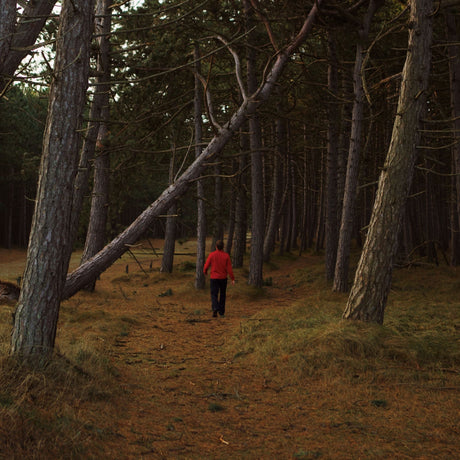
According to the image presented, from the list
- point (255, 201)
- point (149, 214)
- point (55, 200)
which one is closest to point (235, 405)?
point (149, 214)

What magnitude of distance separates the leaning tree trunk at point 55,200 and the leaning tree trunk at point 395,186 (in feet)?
16.9

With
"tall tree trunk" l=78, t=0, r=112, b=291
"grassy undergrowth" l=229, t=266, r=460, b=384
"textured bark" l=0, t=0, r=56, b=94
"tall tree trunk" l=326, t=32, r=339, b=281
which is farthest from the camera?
"tall tree trunk" l=326, t=32, r=339, b=281

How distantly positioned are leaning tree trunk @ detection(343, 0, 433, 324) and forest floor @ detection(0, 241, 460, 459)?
156 centimetres

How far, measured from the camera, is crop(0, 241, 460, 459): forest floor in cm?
451

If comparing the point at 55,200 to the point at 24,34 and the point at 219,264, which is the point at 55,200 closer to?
the point at 24,34

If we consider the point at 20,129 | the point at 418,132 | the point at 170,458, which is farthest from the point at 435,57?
the point at 20,129

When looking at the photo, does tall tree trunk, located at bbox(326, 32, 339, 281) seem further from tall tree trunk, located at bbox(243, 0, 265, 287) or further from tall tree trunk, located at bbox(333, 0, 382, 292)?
tall tree trunk, located at bbox(243, 0, 265, 287)

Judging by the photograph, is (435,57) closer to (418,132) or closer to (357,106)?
(357,106)

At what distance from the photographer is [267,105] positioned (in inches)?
700

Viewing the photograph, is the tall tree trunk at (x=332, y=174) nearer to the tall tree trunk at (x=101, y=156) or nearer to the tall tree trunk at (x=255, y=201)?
the tall tree trunk at (x=255, y=201)

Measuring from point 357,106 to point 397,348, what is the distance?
888cm

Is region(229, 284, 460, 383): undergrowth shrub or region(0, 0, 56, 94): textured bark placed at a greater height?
region(0, 0, 56, 94): textured bark

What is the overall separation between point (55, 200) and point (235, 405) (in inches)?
133

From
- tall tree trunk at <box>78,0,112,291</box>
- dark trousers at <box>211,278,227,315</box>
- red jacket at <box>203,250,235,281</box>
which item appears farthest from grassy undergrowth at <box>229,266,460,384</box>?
tall tree trunk at <box>78,0,112,291</box>
